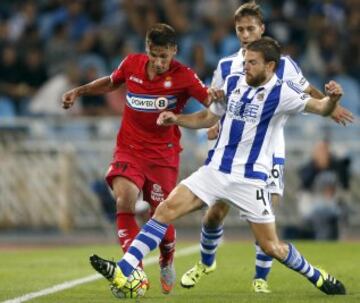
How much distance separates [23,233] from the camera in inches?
822

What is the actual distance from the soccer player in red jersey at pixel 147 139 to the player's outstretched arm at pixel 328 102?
3.99ft

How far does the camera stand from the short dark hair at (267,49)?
9922 mm

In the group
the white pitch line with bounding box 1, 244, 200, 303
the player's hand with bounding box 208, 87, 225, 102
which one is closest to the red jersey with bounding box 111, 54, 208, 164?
the player's hand with bounding box 208, 87, 225, 102

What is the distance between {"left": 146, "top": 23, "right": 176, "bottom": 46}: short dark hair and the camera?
10.6m

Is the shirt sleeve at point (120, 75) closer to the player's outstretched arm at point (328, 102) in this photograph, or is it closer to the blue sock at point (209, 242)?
the blue sock at point (209, 242)

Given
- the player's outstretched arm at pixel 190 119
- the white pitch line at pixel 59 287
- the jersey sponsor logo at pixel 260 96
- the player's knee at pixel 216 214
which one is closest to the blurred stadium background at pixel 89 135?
the white pitch line at pixel 59 287

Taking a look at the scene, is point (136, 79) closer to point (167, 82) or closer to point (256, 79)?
point (167, 82)

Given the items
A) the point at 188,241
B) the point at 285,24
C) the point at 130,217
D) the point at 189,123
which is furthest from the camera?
the point at 285,24

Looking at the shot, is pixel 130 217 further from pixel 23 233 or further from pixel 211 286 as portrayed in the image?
pixel 23 233

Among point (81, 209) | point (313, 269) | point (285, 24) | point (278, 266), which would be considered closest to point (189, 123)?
point (313, 269)

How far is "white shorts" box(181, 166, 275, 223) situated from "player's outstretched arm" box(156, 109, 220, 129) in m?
0.45

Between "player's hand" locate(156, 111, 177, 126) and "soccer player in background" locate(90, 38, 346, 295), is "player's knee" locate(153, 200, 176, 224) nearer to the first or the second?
"soccer player in background" locate(90, 38, 346, 295)

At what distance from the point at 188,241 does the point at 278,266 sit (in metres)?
5.52

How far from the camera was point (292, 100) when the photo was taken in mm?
9984
